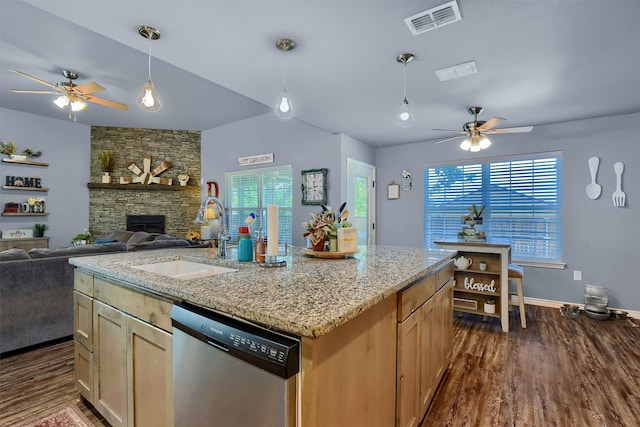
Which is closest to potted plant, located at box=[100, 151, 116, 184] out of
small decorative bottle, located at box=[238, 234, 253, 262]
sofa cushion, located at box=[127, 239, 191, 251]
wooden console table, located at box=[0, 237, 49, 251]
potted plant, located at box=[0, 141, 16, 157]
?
potted plant, located at box=[0, 141, 16, 157]

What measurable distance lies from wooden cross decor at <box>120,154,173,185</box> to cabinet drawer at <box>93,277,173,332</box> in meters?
5.06

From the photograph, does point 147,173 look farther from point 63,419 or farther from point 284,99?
point 63,419

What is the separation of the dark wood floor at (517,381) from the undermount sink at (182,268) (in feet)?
2.91

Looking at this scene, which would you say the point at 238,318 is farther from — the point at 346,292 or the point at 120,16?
the point at 120,16

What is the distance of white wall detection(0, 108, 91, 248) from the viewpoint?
529cm

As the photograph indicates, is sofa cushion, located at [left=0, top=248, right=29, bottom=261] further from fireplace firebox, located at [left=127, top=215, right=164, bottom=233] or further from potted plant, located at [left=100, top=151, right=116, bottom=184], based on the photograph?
potted plant, located at [left=100, top=151, right=116, bottom=184]

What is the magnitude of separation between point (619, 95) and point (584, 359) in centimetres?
256

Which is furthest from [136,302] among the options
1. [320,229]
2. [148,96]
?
[148,96]

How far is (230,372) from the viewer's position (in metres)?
0.99

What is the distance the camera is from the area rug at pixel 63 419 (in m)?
1.73

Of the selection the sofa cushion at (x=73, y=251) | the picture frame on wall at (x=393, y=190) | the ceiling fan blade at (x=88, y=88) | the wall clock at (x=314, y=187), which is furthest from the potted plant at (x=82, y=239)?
the picture frame on wall at (x=393, y=190)

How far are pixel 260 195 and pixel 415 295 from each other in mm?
4211

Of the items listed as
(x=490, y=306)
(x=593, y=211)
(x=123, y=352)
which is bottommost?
(x=490, y=306)

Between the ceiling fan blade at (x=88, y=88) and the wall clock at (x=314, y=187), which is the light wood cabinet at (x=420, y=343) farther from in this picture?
the ceiling fan blade at (x=88, y=88)
